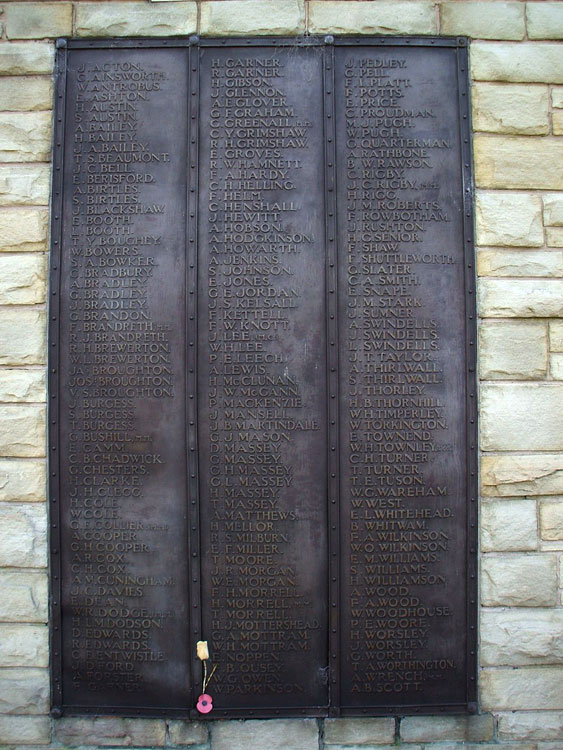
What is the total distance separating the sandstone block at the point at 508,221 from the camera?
3.51 m

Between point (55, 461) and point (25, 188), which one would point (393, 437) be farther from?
point (25, 188)

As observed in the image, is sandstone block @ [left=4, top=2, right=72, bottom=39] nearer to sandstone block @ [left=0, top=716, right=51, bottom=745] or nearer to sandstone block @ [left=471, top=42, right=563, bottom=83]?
sandstone block @ [left=471, top=42, right=563, bottom=83]

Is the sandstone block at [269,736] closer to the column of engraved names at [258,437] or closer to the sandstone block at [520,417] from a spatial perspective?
the column of engraved names at [258,437]

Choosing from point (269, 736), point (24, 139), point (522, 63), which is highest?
point (522, 63)

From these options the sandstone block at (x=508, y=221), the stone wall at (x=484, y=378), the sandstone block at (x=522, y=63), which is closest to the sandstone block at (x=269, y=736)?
the stone wall at (x=484, y=378)

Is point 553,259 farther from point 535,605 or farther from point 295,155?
point 535,605

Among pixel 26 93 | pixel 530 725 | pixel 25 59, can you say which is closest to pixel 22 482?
pixel 26 93

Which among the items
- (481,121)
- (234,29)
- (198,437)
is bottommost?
(198,437)

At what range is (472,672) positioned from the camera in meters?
3.46

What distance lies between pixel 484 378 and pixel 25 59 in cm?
352

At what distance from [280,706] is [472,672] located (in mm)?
1194

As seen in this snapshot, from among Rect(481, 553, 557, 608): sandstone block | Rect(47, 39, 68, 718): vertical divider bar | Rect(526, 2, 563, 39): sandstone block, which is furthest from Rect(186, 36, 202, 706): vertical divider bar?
Rect(526, 2, 563, 39): sandstone block

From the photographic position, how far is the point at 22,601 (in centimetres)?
347

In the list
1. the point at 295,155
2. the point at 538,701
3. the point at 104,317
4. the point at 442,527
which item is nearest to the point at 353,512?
the point at 442,527
